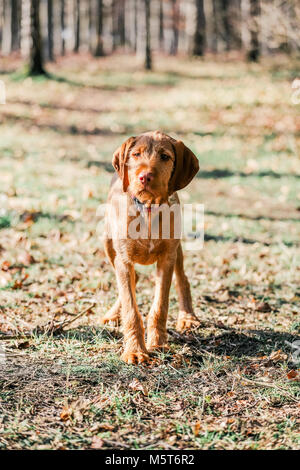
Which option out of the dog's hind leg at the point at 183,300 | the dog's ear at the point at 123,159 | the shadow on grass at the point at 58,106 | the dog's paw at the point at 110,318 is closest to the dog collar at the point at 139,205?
the dog's ear at the point at 123,159

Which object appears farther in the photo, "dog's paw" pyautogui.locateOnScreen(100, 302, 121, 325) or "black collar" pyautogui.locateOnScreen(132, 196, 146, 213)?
"dog's paw" pyautogui.locateOnScreen(100, 302, 121, 325)

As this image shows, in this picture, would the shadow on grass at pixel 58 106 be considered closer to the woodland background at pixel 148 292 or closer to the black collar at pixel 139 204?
the woodland background at pixel 148 292

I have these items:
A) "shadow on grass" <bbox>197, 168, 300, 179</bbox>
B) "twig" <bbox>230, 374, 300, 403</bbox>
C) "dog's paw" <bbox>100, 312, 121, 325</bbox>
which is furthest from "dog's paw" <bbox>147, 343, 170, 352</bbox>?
"shadow on grass" <bbox>197, 168, 300, 179</bbox>

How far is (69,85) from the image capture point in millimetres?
18438

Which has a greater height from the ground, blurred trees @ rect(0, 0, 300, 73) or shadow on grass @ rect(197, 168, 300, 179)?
blurred trees @ rect(0, 0, 300, 73)

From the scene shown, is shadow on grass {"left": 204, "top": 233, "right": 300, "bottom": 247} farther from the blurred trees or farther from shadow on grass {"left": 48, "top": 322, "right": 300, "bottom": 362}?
the blurred trees

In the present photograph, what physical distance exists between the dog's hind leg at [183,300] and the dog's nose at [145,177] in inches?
42.0

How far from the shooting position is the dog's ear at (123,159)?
369cm

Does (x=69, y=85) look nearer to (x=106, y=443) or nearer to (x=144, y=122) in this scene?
(x=144, y=122)

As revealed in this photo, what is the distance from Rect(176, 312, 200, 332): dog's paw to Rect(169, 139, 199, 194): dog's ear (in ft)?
3.93

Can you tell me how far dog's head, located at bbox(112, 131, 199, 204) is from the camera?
3480 millimetres

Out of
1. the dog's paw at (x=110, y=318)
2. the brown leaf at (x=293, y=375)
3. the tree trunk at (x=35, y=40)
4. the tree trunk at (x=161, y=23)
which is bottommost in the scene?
the brown leaf at (x=293, y=375)

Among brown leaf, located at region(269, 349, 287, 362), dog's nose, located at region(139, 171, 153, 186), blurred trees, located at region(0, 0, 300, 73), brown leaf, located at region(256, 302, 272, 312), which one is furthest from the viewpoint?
blurred trees, located at region(0, 0, 300, 73)

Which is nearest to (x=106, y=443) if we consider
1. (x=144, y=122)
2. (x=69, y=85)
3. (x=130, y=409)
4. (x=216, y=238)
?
(x=130, y=409)
